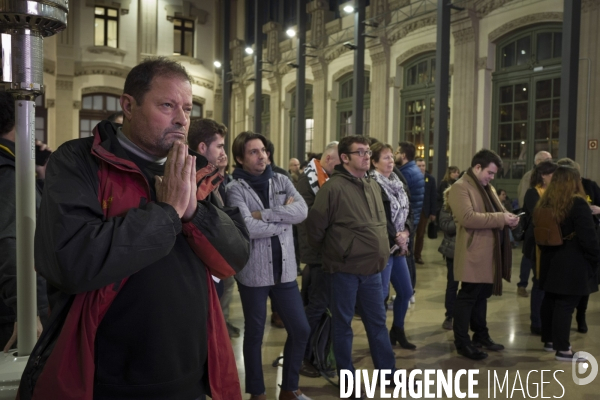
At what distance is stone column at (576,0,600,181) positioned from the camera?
9.97 m

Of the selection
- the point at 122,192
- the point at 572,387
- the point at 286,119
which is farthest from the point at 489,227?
the point at 286,119

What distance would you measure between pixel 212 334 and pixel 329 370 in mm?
2542

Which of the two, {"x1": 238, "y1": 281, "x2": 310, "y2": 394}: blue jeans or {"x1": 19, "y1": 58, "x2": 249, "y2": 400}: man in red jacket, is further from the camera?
{"x1": 238, "y1": 281, "x2": 310, "y2": 394}: blue jeans

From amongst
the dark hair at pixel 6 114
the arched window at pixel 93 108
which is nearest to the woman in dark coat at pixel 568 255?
the dark hair at pixel 6 114

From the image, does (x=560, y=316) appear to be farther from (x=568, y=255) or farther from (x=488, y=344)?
(x=488, y=344)

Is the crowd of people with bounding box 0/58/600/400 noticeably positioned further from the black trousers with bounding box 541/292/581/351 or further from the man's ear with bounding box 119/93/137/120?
the black trousers with bounding box 541/292/581/351

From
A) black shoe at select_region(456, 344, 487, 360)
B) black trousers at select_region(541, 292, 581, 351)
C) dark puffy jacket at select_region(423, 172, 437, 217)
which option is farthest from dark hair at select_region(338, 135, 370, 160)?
dark puffy jacket at select_region(423, 172, 437, 217)

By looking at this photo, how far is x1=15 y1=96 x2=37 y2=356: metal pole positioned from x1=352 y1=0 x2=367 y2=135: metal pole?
11982 mm

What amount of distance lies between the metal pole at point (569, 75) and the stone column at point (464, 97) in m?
3.46

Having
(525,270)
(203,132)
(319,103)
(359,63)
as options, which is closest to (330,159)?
(203,132)

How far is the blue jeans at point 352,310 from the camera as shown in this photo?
3.70 metres

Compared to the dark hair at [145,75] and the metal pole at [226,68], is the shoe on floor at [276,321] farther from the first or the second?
the metal pole at [226,68]

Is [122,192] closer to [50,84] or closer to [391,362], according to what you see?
[391,362]

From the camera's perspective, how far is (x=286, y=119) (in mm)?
18766
